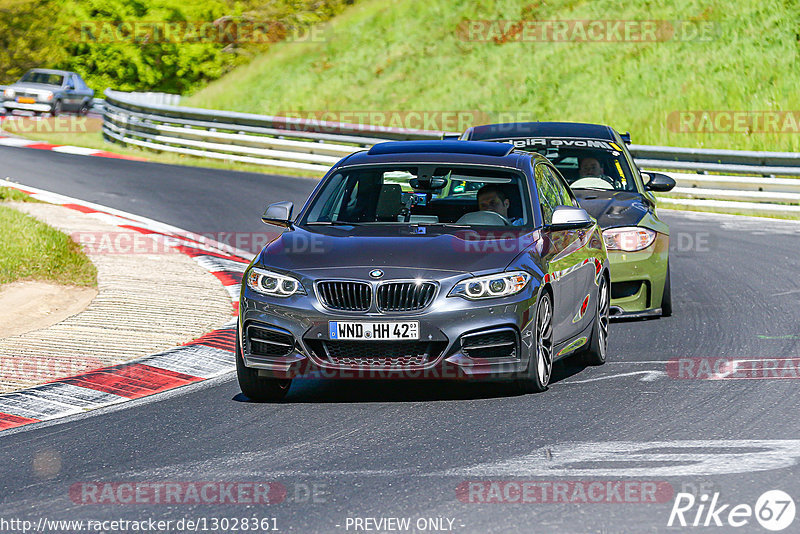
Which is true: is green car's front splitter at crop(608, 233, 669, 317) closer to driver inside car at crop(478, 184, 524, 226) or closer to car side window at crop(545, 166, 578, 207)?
Answer: car side window at crop(545, 166, 578, 207)

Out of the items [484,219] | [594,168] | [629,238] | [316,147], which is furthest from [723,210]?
[484,219]

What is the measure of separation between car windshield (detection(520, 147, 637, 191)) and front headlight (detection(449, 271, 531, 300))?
4.65 metres

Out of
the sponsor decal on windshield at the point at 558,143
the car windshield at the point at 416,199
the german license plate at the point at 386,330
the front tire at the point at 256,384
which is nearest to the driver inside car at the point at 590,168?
the sponsor decal on windshield at the point at 558,143

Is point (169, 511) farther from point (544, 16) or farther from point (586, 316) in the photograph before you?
point (544, 16)

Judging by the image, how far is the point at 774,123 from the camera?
2927 cm

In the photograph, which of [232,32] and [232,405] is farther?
[232,32]

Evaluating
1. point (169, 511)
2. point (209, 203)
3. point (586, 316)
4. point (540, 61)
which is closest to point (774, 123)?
point (540, 61)

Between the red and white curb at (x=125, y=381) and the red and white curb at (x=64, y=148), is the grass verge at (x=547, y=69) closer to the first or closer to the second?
the red and white curb at (x=64, y=148)

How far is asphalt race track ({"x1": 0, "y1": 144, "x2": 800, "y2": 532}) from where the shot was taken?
5441 millimetres

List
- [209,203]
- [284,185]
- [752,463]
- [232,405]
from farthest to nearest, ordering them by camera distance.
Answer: [284,185] < [209,203] < [232,405] < [752,463]

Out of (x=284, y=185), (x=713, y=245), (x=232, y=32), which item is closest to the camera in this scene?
(x=713, y=245)

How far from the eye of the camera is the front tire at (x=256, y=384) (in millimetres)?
7871

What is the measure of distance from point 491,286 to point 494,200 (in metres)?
1.32

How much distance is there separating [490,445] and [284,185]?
53.6 ft
